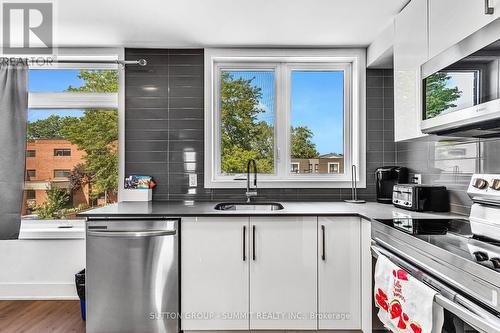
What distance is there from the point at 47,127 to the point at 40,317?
5.44 ft

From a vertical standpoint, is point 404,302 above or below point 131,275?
above

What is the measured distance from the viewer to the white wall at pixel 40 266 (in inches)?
118

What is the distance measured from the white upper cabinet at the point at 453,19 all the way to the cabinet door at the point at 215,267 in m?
1.56

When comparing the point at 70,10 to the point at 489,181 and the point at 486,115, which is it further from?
the point at 489,181

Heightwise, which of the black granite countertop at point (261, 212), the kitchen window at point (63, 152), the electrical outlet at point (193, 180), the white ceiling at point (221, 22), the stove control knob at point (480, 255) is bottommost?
the black granite countertop at point (261, 212)

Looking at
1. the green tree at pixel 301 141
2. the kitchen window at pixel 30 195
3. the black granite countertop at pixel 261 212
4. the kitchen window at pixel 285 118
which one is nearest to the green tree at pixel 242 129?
the kitchen window at pixel 285 118

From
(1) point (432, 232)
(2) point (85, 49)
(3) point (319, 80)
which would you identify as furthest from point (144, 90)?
(1) point (432, 232)

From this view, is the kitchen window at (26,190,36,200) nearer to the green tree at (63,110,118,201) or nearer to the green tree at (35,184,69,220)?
the green tree at (35,184,69,220)

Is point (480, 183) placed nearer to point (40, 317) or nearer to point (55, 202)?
point (40, 317)

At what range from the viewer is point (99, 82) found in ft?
10.3

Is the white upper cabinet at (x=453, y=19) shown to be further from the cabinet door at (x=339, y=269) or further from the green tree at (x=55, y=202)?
the green tree at (x=55, y=202)

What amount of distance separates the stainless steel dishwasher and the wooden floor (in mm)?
370

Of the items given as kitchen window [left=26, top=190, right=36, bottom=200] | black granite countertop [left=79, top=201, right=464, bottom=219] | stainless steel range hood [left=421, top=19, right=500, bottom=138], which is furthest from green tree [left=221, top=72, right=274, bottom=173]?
kitchen window [left=26, top=190, right=36, bottom=200]

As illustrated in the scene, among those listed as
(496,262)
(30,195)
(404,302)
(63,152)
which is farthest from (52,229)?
(496,262)
